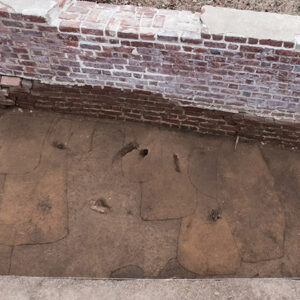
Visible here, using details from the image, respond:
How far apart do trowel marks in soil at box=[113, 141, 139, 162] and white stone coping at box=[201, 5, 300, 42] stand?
133 centimetres

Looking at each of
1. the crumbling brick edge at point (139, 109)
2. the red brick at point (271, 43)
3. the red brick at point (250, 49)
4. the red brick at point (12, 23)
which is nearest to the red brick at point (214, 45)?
the red brick at point (250, 49)

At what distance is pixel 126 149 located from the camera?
3375mm

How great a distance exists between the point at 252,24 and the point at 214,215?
5.21ft

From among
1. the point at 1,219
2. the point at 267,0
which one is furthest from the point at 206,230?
the point at 267,0

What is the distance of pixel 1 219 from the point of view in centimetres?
293

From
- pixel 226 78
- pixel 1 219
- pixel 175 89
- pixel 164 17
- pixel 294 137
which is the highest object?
pixel 164 17

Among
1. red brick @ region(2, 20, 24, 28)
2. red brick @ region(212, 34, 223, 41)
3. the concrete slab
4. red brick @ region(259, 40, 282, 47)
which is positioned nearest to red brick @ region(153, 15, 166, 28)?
red brick @ region(212, 34, 223, 41)

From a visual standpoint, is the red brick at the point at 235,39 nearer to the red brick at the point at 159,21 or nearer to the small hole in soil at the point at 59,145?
the red brick at the point at 159,21

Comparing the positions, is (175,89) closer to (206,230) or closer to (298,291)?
(206,230)

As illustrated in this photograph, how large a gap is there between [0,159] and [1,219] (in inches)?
25.0

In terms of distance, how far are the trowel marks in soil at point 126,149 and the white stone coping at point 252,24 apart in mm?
1328

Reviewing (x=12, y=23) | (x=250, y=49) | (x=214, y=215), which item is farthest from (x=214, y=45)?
(x=12, y=23)

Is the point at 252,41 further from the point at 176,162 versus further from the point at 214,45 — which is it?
the point at 176,162

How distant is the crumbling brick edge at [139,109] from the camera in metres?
3.25
